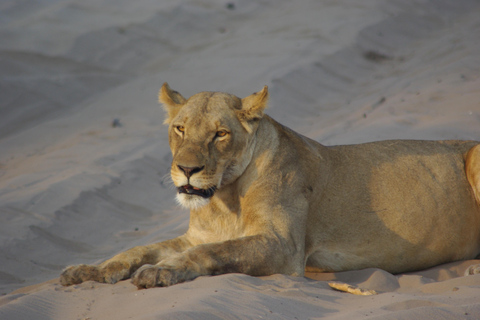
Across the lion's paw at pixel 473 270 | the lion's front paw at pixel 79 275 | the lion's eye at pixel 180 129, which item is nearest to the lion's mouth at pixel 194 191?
the lion's eye at pixel 180 129

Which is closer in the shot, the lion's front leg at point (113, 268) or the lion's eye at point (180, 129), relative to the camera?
the lion's front leg at point (113, 268)

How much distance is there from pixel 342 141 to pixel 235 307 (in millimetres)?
5546

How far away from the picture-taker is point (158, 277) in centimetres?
396

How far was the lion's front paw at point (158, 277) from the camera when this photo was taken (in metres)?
3.95

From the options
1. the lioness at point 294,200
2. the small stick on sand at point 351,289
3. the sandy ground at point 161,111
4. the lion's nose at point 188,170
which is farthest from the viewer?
the lioness at point 294,200

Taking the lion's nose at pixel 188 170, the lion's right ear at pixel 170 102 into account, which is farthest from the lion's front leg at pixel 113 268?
the lion's right ear at pixel 170 102

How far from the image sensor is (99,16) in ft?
48.6

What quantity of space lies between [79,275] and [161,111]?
23.4ft

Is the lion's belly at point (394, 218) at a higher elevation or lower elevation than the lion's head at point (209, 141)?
lower

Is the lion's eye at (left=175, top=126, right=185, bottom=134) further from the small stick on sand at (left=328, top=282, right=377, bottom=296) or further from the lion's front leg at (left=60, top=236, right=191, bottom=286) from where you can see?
the small stick on sand at (left=328, top=282, right=377, bottom=296)

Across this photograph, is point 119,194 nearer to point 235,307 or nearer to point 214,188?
point 214,188

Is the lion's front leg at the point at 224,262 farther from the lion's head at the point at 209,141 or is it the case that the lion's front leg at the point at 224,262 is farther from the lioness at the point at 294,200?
the lion's head at the point at 209,141

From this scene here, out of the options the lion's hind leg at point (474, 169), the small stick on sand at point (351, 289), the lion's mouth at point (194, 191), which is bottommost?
the small stick on sand at point (351, 289)

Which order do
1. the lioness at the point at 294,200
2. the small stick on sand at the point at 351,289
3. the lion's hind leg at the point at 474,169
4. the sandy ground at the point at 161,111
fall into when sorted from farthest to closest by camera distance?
the lion's hind leg at the point at 474,169
the lioness at the point at 294,200
the small stick on sand at the point at 351,289
the sandy ground at the point at 161,111
